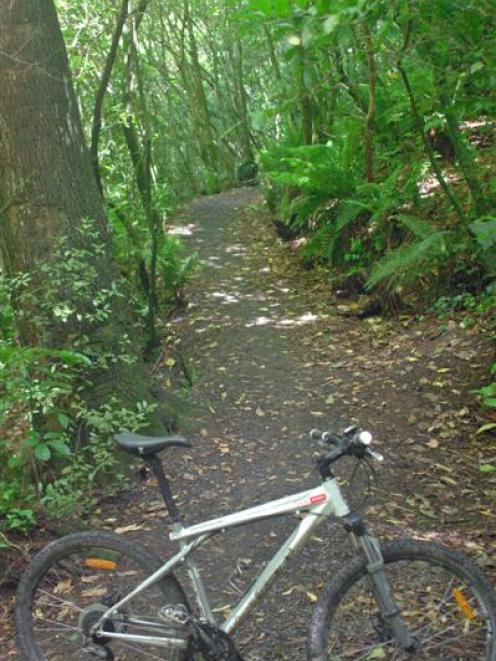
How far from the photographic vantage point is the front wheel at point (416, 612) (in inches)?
114

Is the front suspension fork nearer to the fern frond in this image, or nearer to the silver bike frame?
the silver bike frame

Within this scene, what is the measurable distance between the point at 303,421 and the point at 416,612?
2.99m

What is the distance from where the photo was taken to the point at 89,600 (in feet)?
11.8

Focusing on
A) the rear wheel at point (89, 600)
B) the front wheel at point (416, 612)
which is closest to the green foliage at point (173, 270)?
the rear wheel at point (89, 600)

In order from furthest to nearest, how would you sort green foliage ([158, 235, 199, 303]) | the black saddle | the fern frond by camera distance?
green foliage ([158, 235, 199, 303]) → the fern frond → the black saddle

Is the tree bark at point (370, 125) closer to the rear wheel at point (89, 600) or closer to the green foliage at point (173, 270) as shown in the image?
the green foliage at point (173, 270)

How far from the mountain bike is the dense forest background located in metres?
1.10

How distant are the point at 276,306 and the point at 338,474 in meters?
4.10

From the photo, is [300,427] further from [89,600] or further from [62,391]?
[89,600]

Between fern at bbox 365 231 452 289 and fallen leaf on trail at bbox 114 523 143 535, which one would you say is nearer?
fallen leaf on trail at bbox 114 523 143 535

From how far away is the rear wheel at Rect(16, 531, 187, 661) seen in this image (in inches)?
125

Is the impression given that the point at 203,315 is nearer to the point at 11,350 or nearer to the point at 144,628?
the point at 11,350

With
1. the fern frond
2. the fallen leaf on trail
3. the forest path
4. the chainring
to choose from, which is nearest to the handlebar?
the chainring

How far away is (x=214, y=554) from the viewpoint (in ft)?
14.5
